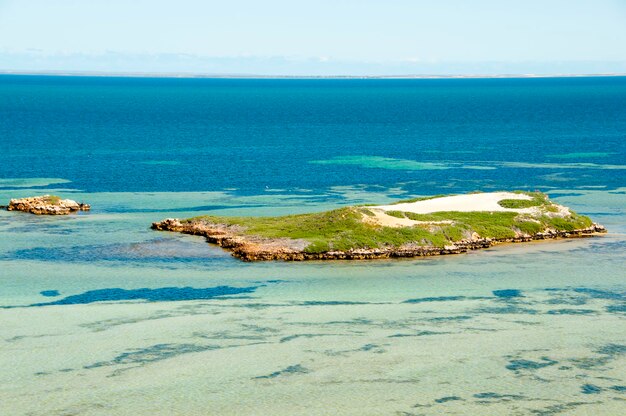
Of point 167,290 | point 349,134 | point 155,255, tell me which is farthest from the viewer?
point 349,134

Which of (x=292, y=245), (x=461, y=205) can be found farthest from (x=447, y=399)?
(x=461, y=205)

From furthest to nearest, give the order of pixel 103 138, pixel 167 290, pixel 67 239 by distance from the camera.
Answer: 1. pixel 103 138
2. pixel 67 239
3. pixel 167 290

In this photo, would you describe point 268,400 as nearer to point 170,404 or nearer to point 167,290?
point 170,404

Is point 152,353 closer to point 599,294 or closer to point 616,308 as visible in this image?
point 616,308

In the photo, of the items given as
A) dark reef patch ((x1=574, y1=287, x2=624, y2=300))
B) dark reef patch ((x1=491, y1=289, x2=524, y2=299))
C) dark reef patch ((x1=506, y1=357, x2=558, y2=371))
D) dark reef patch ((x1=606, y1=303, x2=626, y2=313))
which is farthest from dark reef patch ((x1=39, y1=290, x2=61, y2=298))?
dark reef patch ((x1=606, y1=303, x2=626, y2=313))

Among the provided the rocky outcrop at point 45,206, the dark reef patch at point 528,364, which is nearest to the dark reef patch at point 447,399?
the dark reef patch at point 528,364

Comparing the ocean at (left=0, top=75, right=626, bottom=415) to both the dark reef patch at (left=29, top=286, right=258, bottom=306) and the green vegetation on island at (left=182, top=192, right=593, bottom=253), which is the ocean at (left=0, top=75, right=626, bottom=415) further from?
the green vegetation on island at (left=182, top=192, right=593, bottom=253)

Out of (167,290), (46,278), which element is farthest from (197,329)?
(46,278)
